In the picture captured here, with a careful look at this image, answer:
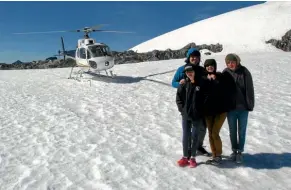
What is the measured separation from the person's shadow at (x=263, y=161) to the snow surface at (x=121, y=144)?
0.8 inches

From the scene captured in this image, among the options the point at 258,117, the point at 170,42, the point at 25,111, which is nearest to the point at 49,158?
the point at 25,111

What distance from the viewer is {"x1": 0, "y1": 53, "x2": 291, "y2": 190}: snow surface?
580 centimetres

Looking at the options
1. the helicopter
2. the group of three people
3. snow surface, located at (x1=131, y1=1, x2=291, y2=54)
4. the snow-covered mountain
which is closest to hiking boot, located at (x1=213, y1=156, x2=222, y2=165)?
the group of three people

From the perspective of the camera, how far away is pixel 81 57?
18859 mm

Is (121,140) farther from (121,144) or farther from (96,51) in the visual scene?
(96,51)

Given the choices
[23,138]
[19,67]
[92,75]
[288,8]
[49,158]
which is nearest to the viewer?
[49,158]

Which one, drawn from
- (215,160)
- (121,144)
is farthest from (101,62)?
(215,160)

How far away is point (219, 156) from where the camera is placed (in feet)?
20.4

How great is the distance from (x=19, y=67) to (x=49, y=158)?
1113 inches

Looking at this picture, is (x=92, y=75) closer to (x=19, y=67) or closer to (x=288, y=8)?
(x=19, y=67)

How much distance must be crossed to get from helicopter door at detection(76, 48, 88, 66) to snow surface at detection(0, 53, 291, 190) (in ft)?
13.0

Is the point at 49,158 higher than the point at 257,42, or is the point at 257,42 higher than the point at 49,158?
the point at 257,42

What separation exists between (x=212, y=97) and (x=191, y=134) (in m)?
0.87

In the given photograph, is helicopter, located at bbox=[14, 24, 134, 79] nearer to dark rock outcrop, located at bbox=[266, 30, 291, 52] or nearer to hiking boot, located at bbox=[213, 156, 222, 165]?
hiking boot, located at bbox=[213, 156, 222, 165]
